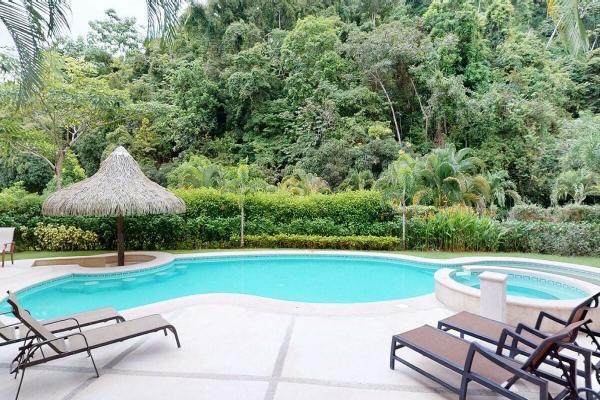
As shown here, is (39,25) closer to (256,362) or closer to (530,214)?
(256,362)

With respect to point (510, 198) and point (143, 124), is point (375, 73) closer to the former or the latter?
point (510, 198)

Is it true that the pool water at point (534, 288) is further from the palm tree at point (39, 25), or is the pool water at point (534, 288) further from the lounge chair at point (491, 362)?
the palm tree at point (39, 25)

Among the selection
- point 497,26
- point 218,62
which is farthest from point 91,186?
point 497,26

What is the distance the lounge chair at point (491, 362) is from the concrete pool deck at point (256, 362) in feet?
1.11

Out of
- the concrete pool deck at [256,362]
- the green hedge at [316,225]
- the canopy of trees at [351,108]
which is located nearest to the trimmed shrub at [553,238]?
the green hedge at [316,225]

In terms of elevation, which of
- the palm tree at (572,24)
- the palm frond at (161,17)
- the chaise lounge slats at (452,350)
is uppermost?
A: the palm tree at (572,24)

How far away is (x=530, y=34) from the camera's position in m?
21.4

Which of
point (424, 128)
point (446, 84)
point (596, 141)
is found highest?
point (446, 84)

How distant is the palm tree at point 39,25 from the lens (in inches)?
130

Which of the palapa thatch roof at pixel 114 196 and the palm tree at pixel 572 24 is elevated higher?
the palm tree at pixel 572 24

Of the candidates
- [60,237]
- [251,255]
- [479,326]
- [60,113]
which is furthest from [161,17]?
[60,113]

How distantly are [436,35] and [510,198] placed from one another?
961 centimetres

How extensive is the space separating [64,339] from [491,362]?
4.39 m

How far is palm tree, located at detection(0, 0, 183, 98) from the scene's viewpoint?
3291 mm
